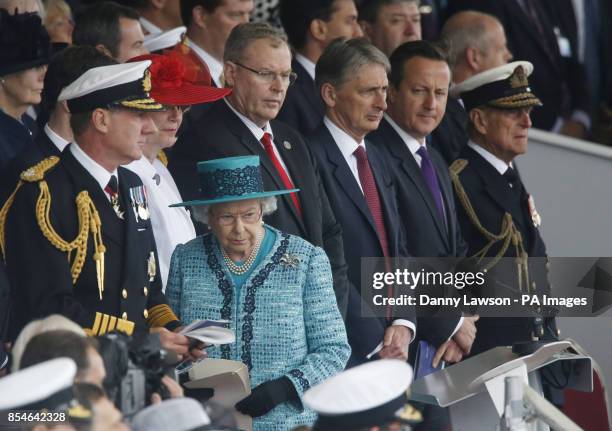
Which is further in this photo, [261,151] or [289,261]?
[261,151]

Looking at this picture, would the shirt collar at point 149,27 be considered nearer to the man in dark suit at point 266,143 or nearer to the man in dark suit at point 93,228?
the man in dark suit at point 266,143

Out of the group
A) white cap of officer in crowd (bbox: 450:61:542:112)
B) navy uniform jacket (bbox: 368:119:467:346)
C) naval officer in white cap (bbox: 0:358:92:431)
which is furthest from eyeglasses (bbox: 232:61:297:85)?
naval officer in white cap (bbox: 0:358:92:431)

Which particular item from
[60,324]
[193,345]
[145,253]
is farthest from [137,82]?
[60,324]

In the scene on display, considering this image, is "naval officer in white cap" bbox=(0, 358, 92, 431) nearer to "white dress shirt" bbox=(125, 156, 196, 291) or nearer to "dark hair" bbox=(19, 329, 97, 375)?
"dark hair" bbox=(19, 329, 97, 375)

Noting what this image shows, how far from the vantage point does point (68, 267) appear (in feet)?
17.0

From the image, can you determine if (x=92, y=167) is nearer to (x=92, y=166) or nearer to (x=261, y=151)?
(x=92, y=166)

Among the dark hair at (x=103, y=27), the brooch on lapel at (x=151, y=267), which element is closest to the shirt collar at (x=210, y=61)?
the dark hair at (x=103, y=27)

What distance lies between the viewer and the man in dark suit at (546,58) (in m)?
9.92

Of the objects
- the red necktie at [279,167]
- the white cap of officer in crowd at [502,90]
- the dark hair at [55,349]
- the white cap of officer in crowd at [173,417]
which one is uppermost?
the white cap of officer in crowd at [502,90]

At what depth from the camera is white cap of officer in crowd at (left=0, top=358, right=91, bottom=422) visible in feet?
12.6

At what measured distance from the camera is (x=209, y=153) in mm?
6184

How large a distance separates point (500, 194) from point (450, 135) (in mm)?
970

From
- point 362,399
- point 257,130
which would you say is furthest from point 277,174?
point 362,399

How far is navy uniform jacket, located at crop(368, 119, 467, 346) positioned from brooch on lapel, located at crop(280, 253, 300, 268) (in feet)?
4.86
